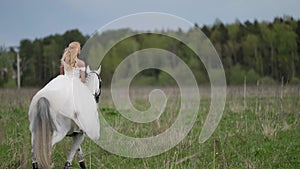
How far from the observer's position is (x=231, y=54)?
42.1m

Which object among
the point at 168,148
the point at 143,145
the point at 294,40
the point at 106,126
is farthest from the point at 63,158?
the point at 294,40

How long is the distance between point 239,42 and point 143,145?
130 ft

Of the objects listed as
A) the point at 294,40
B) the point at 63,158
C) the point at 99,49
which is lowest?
the point at 63,158

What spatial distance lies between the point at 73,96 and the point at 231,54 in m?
39.5

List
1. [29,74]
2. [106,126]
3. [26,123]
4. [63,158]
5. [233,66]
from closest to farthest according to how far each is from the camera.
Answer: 1. [63,158]
2. [106,126]
3. [26,123]
4. [29,74]
5. [233,66]

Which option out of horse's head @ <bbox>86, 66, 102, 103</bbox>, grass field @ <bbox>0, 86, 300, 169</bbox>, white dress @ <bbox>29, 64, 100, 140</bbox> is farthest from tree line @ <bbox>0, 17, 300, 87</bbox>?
white dress @ <bbox>29, 64, 100, 140</bbox>

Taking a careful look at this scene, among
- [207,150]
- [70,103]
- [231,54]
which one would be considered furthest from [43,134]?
[231,54]

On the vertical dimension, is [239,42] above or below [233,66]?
above

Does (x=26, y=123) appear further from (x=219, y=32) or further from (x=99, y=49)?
(x=219, y=32)

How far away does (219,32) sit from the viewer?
4491 cm

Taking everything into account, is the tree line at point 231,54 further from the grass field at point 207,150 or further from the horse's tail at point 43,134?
the horse's tail at point 43,134

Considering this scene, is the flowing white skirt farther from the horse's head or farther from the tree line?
the tree line

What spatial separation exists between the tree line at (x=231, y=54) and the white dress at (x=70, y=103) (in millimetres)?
22702

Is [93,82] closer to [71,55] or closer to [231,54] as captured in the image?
[71,55]
